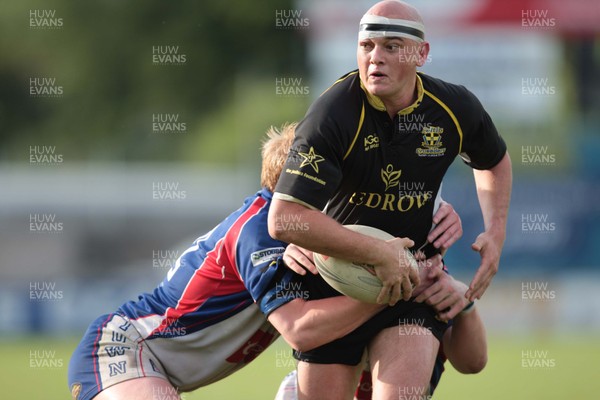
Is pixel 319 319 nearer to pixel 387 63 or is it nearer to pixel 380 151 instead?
pixel 380 151

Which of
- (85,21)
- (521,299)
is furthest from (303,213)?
(85,21)

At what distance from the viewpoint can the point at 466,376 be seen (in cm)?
1136

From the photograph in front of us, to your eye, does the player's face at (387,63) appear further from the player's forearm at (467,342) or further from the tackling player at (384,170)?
the player's forearm at (467,342)

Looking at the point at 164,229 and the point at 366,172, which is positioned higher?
the point at 366,172

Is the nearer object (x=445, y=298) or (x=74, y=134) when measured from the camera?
(x=445, y=298)

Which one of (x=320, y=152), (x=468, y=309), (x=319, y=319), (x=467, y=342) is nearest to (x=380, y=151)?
(x=320, y=152)

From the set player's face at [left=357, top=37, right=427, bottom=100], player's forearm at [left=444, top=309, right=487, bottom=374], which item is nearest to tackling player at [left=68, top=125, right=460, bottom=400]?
player's forearm at [left=444, top=309, right=487, bottom=374]

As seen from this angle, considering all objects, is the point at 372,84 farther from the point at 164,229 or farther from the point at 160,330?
the point at 164,229

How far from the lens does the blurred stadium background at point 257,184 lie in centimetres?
1259

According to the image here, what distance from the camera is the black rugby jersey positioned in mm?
4559

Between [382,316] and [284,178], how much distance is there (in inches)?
36.6

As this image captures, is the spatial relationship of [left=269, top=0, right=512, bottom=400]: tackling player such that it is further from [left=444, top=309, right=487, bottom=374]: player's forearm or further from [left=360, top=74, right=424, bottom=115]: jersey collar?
[left=444, top=309, right=487, bottom=374]: player's forearm

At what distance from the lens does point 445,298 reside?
199 inches

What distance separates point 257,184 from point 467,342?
11.3 metres
